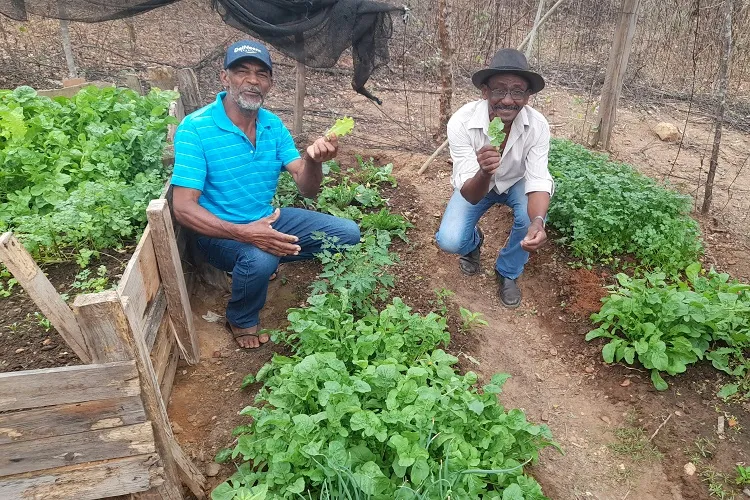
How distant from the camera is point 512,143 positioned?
373cm

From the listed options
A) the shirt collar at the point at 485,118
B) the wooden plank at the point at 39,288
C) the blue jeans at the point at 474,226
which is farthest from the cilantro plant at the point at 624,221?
the wooden plank at the point at 39,288

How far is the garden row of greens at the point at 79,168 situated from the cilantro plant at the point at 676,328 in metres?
3.03

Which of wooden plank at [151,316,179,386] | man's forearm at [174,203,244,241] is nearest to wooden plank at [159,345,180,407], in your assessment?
wooden plank at [151,316,179,386]

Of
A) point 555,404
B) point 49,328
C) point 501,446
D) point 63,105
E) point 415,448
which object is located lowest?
point 555,404

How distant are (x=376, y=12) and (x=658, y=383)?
12.3ft

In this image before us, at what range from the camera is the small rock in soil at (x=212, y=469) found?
2.58m

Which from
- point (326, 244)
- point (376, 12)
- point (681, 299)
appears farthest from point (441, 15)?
point (681, 299)

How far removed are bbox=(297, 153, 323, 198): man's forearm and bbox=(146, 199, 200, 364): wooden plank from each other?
36.6 inches

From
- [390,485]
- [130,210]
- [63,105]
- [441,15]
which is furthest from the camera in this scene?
[441,15]

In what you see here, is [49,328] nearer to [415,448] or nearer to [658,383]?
[415,448]

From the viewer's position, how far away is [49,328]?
8.47 ft

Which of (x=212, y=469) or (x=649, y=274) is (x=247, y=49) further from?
(x=649, y=274)

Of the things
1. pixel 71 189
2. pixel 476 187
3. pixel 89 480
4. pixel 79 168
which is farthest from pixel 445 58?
pixel 89 480

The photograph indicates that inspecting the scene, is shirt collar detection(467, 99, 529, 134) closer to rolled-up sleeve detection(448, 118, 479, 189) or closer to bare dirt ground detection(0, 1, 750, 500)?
rolled-up sleeve detection(448, 118, 479, 189)
